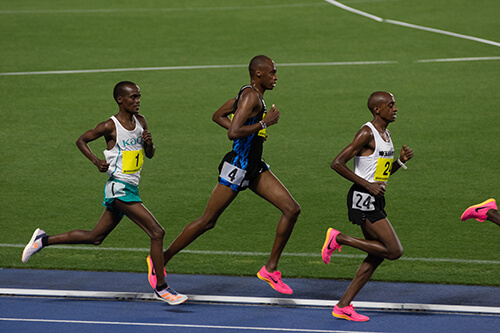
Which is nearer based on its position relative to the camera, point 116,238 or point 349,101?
point 116,238

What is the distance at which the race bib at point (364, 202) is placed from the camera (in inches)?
287

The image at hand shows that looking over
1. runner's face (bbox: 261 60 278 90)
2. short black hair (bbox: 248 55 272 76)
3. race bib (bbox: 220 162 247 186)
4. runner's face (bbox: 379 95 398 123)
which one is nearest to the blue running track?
race bib (bbox: 220 162 247 186)

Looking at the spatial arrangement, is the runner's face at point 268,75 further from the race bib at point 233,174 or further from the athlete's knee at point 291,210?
the athlete's knee at point 291,210

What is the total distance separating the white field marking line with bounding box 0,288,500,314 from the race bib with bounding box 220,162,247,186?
1.11 metres

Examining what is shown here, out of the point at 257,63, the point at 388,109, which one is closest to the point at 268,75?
the point at 257,63

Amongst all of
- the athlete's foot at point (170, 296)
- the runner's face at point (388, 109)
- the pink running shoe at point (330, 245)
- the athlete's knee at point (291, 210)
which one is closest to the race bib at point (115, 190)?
the athlete's foot at point (170, 296)

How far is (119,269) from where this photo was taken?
8.91m

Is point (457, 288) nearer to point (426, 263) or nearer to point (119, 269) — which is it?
point (426, 263)

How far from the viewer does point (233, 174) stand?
7.89 metres

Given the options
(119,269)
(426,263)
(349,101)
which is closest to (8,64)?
(349,101)

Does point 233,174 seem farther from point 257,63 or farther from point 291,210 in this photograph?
point 257,63

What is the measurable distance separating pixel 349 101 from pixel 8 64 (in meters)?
8.77

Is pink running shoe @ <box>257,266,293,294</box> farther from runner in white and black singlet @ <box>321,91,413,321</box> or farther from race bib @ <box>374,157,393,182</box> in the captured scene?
race bib @ <box>374,157,393,182</box>

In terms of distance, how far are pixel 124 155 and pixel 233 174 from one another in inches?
40.3
